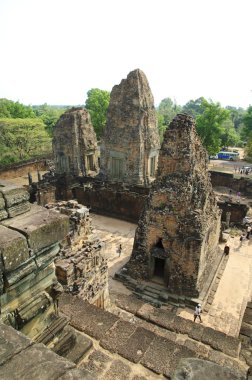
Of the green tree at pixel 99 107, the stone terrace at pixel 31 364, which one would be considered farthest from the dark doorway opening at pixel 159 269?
the green tree at pixel 99 107

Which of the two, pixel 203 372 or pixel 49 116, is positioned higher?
pixel 49 116

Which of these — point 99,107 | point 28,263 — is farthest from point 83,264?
point 99,107

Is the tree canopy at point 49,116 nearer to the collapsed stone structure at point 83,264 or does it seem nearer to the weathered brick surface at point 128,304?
the collapsed stone structure at point 83,264

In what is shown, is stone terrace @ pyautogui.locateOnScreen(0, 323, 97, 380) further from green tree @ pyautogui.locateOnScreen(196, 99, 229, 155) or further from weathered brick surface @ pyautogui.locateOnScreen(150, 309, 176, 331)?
green tree @ pyautogui.locateOnScreen(196, 99, 229, 155)

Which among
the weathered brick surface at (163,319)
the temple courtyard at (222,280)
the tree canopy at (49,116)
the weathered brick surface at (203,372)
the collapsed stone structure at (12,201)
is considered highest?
the tree canopy at (49,116)

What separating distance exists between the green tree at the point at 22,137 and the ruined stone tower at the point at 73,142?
8.65 m

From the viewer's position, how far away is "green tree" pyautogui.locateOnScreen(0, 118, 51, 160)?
1093 inches

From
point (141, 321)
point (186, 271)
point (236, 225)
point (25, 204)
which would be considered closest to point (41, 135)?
point (236, 225)

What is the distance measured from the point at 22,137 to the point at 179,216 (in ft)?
76.8

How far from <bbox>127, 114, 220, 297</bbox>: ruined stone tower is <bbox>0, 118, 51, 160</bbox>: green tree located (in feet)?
71.5

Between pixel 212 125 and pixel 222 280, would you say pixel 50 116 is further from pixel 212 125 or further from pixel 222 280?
pixel 222 280

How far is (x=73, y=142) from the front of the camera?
21.1 meters

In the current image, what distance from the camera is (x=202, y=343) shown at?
614 centimetres

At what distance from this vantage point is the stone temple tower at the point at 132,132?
1870 centimetres
